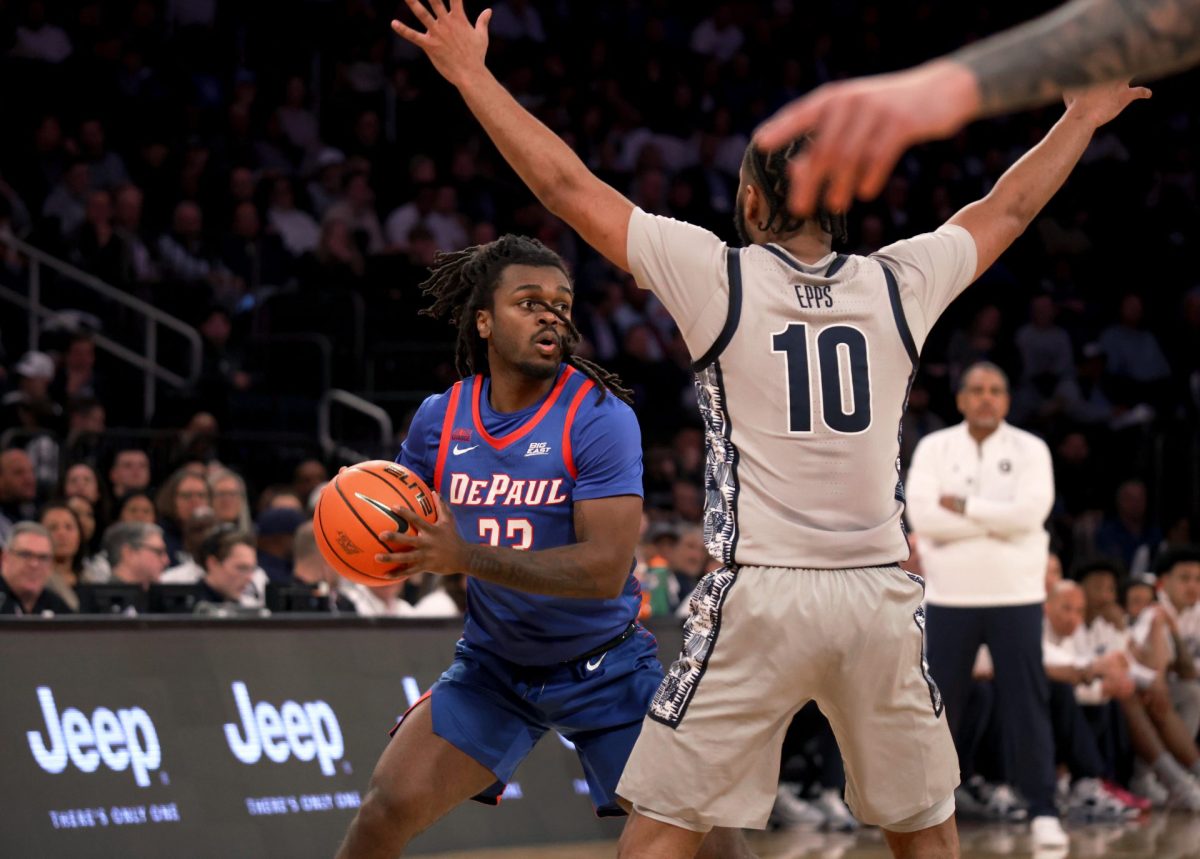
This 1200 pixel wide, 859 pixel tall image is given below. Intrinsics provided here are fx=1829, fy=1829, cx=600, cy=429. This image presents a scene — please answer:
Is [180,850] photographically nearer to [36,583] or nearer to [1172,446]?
[36,583]

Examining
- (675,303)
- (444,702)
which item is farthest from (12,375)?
(675,303)

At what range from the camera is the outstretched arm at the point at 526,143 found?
4.07m

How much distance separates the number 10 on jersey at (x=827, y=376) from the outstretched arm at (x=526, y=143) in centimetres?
42

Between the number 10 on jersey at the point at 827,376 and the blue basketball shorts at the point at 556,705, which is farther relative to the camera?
the blue basketball shorts at the point at 556,705

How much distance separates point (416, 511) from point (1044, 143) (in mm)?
1821

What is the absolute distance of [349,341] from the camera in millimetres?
14469

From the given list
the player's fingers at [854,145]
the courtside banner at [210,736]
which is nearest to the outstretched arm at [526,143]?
the player's fingers at [854,145]

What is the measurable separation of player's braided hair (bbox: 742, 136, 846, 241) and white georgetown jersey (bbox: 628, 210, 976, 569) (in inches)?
2.6

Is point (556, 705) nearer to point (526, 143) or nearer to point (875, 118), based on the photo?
point (526, 143)

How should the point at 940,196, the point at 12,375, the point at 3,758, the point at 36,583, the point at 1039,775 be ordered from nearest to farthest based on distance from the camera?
the point at 3,758 → the point at 36,583 → the point at 1039,775 → the point at 12,375 → the point at 940,196

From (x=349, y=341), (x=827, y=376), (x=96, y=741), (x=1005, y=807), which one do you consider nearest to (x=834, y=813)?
(x=1005, y=807)

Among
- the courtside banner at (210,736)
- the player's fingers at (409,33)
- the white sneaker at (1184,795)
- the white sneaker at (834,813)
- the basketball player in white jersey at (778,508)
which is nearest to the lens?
the basketball player in white jersey at (778,508)

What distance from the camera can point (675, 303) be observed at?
13.4 feet

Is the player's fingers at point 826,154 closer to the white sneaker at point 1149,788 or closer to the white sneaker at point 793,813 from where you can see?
the white sneaker at point 793,813
